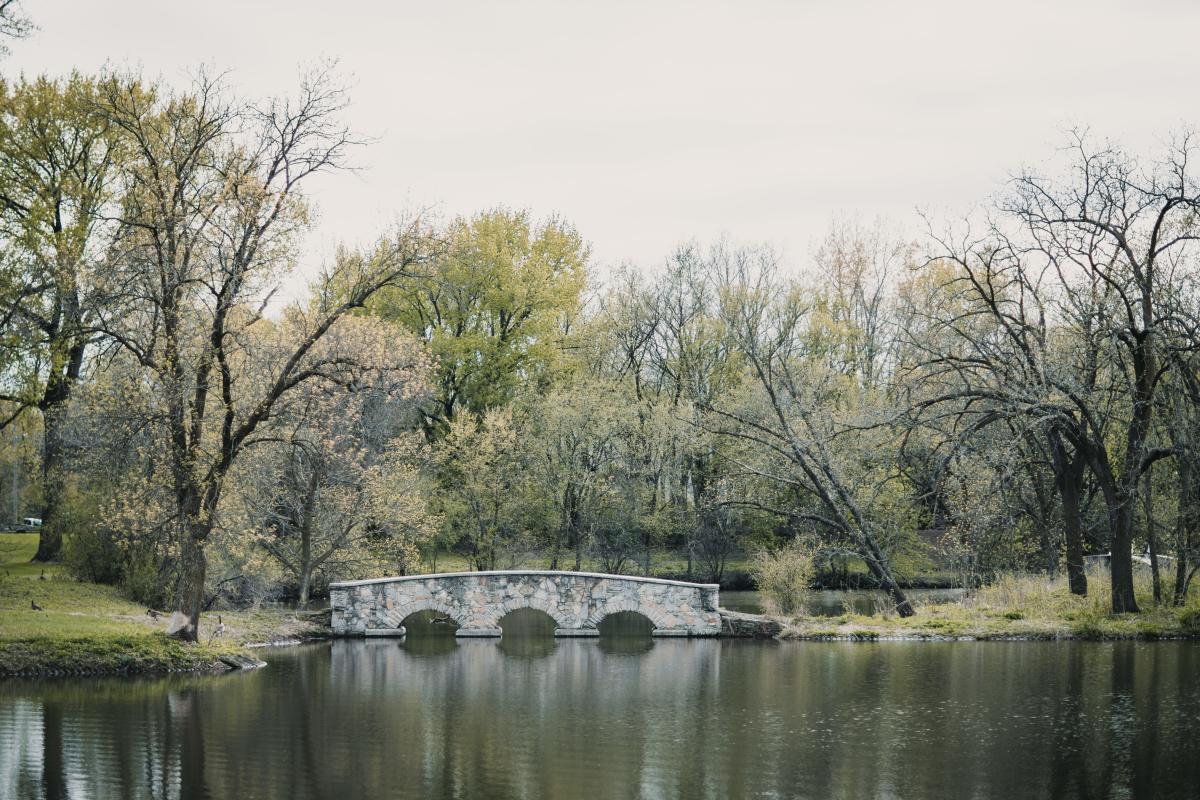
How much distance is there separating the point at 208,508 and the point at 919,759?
14.4 m

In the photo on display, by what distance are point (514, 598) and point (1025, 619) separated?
12198 mm

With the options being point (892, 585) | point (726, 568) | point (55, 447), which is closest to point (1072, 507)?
point (892, 585)

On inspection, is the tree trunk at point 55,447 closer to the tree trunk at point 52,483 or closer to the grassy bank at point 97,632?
the tree trunk at point 52,483

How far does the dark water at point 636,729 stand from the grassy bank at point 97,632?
39.3 inches

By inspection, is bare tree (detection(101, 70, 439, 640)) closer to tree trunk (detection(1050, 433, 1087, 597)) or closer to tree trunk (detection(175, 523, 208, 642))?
tree trunk (detection(175, 523, 208, 642))

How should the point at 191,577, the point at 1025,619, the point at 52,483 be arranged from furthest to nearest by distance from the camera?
1. the point at 52,483
2. the point at 1025,619
3. the point at 191,577

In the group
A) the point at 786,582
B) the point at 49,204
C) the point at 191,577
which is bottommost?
the point at 786,582

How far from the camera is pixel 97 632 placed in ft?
75.1

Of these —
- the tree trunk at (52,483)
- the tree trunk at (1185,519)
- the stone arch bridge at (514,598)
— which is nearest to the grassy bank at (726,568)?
the stone arch bridge at (514,598)

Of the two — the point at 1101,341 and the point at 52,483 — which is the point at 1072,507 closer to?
the point at 1101,341

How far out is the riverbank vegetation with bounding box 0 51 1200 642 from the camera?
2327cm

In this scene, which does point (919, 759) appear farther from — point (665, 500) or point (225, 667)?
point (665, 500)

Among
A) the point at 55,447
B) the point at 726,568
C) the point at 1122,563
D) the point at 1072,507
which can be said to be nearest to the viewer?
the point at 1122,563

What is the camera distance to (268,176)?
23.2 meters
